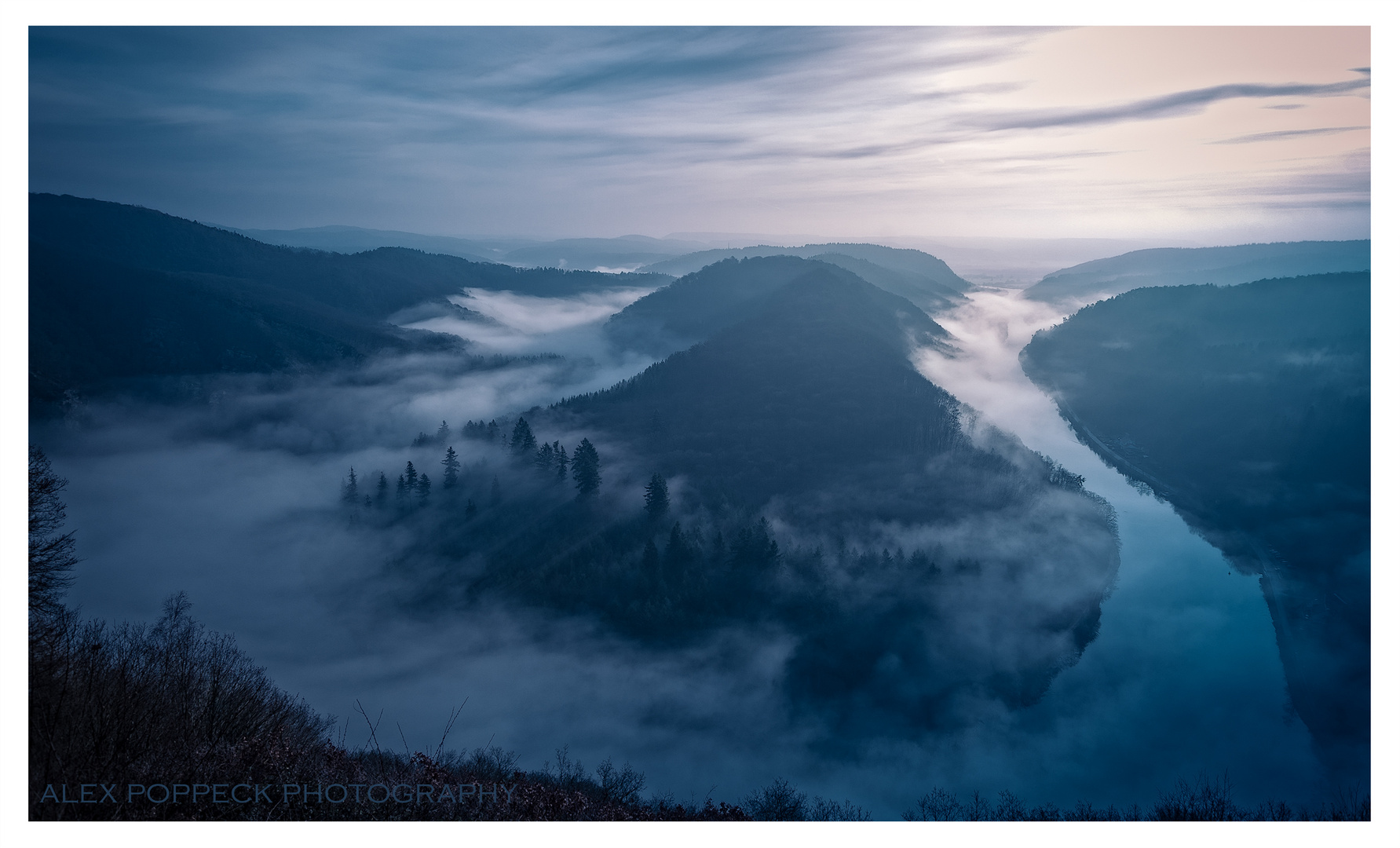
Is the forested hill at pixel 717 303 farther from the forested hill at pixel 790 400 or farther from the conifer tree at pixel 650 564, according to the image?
the conifer tree at pixel 650 564

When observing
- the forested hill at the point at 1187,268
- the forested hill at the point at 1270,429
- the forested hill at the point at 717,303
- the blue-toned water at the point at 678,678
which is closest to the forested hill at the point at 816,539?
the blue-toned water at the point at 678,678

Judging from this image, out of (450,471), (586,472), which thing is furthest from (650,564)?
(450,471)

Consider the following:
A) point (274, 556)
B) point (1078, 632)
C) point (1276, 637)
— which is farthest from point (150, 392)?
point (1276, 637)

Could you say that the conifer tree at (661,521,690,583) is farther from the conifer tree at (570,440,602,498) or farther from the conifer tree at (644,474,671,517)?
the conifer tree at (570,440,602,498)

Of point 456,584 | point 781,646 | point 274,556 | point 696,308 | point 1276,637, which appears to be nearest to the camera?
point 781,646

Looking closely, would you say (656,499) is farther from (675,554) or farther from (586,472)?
(586,472)
